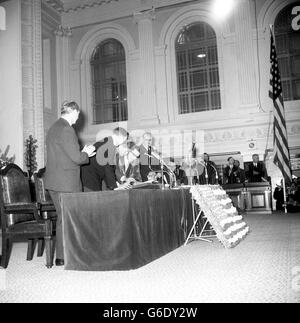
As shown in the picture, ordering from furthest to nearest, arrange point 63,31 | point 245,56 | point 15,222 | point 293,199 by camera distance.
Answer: point 63,31 → point 245,56 → point 293,199 → point 15,222

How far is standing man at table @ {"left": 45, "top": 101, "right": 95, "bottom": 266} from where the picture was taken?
3797 millimetres

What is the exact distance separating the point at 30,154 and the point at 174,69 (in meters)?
5.62

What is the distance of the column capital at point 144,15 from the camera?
13.2m

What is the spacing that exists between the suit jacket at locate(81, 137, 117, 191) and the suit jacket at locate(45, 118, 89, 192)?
2.31 ft

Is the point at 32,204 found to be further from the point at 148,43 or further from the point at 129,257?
the point at 148,43

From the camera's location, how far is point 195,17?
12930 millimetres

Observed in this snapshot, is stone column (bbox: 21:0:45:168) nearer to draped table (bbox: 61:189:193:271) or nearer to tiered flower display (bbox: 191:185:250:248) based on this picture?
tiered flower display (bbox: 191:185:250:248)

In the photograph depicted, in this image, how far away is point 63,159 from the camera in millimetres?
3867

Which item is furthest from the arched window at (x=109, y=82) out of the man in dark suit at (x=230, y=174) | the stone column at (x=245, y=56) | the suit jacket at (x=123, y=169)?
the suit jacket at (x=123, y=169)

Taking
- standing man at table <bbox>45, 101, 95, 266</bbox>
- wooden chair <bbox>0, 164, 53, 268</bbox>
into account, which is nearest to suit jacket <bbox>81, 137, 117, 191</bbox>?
standing man at table <bbox>45, 101, 95, 266</bbox>

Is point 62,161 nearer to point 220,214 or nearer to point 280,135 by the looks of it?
point 220,214

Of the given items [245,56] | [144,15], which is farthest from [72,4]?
[245,56]

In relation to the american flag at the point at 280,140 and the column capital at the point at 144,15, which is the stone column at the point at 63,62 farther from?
the american flag at the point at 280,140

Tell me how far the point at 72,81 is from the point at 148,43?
128 inches
